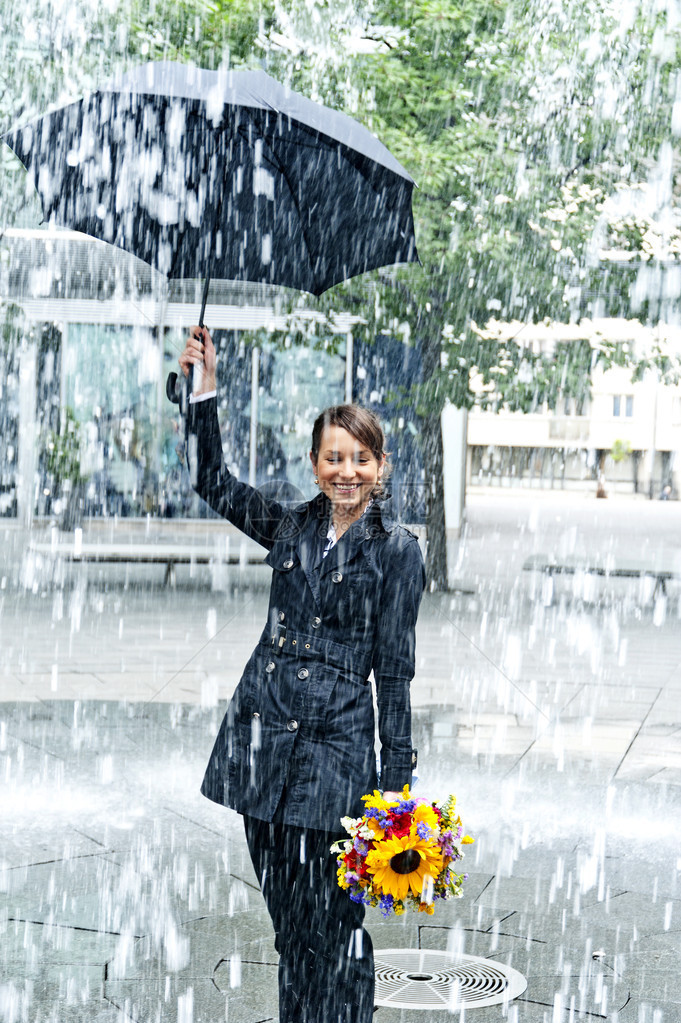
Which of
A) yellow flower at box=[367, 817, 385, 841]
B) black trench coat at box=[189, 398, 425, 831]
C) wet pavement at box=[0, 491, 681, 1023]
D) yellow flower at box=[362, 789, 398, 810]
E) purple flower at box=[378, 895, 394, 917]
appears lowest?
wet pavement at box=[0, 491, 681, 1023]

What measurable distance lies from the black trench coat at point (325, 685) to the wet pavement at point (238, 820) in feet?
3.58

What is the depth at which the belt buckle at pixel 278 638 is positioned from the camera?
3.17 m

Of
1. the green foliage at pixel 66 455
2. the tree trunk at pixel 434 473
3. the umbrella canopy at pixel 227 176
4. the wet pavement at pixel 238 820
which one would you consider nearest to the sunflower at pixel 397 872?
the wet pavement at pixel 238 820

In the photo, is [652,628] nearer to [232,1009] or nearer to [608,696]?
[608,696]

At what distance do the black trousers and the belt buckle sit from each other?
1.35ft

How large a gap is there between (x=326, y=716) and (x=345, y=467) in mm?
588

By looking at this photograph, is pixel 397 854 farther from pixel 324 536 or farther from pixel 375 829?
pixel 324 536

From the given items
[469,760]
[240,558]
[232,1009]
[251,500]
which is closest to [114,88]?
[251,500]

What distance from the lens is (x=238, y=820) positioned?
5891mm

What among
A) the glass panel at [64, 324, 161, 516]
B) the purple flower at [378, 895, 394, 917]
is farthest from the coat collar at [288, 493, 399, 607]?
the glass panel at [64, 324, 161, 516]

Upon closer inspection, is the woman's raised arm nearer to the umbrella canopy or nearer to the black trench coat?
the black trench coat

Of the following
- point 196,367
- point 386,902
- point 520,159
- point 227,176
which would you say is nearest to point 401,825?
point 386,902

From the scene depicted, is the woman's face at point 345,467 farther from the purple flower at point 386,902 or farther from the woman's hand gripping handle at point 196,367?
the purple flower at point 386,902

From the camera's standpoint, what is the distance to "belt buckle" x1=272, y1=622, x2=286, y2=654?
3168mm
